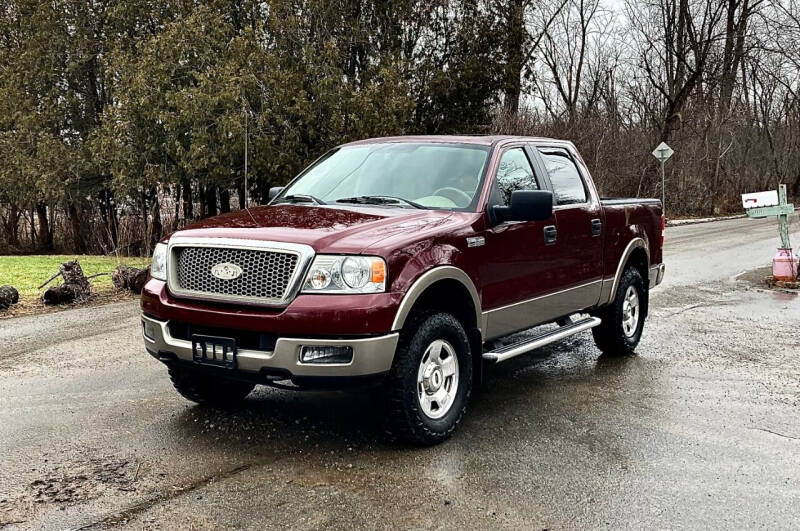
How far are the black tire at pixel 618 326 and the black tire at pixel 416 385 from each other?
2682mm

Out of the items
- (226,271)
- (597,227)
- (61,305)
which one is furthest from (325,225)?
(61,305)

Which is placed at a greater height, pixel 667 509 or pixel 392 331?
pixel 392 331

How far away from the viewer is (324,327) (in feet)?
13.4

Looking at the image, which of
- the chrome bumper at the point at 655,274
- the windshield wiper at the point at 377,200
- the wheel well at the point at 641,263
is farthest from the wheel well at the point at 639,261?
the windshield wiper at the point at 377,200

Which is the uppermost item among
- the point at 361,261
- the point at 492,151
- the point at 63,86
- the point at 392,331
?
the point at 63,86

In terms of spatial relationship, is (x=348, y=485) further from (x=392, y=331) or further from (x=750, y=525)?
(x=750, y=525)

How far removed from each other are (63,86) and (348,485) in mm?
21874

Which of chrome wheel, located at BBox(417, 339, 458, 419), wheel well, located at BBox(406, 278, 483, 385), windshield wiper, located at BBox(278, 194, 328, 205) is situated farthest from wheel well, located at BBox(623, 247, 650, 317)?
windshield wiper, located at BBox(278, 194, 328, 205)

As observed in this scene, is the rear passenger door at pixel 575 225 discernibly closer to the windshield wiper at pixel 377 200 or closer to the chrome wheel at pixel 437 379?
the windshield wiper at pixel 377 200

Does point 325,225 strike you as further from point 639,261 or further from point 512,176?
point 639,261

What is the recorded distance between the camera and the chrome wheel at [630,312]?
23.7 ft

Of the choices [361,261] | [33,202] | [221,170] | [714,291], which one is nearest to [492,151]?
[361,261]

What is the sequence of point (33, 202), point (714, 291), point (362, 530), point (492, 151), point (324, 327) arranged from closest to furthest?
1. point (362, 530)
2. point (324, 327)
3. point (492, 151)
4. point (714, 291)
5. point (33, 202)

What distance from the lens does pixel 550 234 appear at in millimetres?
5762
